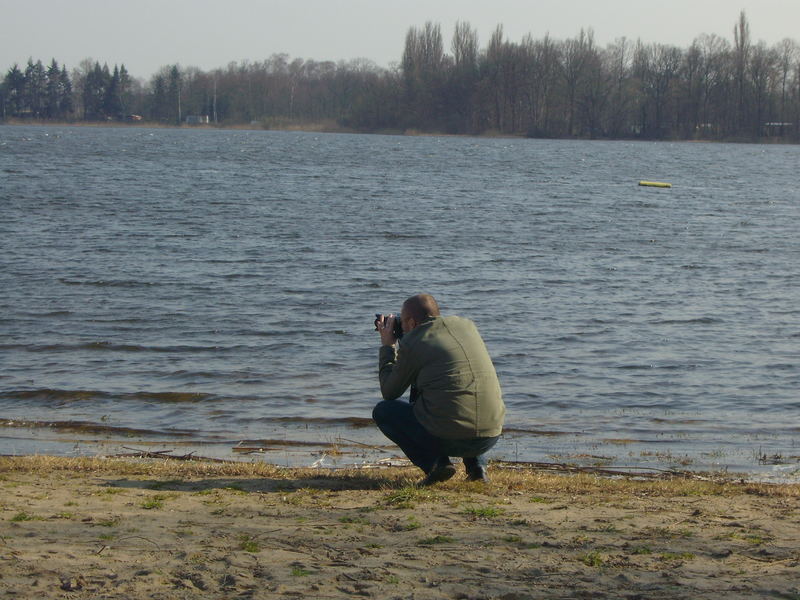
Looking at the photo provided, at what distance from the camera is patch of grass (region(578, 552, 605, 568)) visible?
4676 mm

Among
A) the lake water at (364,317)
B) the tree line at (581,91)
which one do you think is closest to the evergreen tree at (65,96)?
the tree line at (581,91)

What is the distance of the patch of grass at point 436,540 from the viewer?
500cm

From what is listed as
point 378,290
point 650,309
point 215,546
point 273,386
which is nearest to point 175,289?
point 378,290

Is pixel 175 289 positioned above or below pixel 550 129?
below

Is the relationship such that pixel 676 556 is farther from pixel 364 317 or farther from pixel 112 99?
pixel 112 99

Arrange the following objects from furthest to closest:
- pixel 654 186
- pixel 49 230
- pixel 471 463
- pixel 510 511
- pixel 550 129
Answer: pixel 550 129 < pixel 654 186 < pixel 49 230 < pixel 471 463 < pixel 510 511

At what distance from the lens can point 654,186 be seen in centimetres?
5025

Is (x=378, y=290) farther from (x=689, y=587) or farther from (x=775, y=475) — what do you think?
(x=689, y=587)

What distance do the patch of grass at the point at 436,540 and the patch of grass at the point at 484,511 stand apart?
0.50 meters

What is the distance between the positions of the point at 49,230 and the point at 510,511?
2435 cm

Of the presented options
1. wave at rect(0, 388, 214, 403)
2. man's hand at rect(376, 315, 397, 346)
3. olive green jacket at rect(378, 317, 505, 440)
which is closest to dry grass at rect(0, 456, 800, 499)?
olive green jacket at rect(378, 317, 505, 440)

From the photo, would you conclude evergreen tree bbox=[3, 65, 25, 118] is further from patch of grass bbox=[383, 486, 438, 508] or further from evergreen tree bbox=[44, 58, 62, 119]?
patch of grass bbox=[383, 486, 438, 508]

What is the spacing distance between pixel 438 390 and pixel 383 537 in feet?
4.22

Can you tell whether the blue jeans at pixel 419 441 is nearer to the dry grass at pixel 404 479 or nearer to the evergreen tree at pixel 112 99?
the dry grass at pixel 404 479
